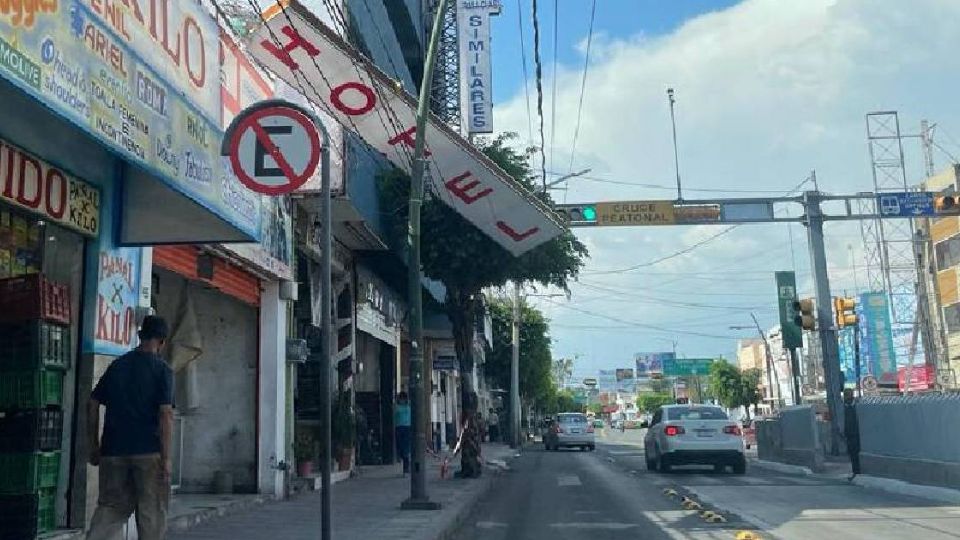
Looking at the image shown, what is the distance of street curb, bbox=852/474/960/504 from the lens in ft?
40.0

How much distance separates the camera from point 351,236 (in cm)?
1683

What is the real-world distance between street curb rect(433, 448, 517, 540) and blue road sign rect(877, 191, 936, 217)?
14.3m

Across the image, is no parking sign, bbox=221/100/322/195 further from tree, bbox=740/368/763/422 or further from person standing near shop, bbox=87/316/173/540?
tree, bbox=740/368/763/422

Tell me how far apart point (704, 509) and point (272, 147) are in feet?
26.9

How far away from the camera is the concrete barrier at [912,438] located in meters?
12.7

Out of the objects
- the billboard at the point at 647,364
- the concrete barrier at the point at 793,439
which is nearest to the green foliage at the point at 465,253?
the concrete barrier at the point at 793,439

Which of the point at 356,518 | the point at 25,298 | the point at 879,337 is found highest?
the point at 879,337

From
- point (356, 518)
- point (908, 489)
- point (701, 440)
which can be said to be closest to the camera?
point (356, 518)

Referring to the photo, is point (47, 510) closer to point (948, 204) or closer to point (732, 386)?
point (948, 204)

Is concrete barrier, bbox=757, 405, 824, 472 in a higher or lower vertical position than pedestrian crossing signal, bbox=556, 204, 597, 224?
lower

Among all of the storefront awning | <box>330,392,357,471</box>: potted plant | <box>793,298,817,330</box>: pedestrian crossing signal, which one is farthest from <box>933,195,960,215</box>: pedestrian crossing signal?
<box>330,392,357,471</box>: potted plant

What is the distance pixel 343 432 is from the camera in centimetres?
1584

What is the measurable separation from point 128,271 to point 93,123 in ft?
9.53

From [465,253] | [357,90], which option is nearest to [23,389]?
[357,90]
